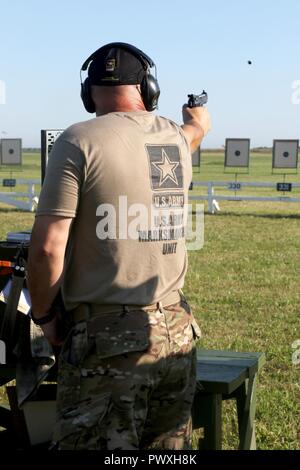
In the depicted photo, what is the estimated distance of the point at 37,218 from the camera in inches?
95.3

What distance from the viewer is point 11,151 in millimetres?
31906

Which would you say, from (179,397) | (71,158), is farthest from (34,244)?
(179,397)

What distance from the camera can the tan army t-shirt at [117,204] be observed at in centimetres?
240

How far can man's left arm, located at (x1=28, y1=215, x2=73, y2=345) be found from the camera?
7.91ft

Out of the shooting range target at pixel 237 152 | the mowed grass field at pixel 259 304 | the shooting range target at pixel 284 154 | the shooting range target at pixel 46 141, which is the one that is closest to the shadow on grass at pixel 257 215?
the mowed grass field at pixel 259 304

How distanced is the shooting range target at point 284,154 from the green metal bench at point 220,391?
1086 inches

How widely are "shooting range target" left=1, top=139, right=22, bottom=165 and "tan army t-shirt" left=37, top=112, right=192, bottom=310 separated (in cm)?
2919

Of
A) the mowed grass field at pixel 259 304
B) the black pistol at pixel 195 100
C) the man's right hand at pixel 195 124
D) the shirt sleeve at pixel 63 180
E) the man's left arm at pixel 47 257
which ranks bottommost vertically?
the mowed grass field at pixel 259 304

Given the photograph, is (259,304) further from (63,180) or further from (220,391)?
(63,180)

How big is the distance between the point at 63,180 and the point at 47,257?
24 centimetres

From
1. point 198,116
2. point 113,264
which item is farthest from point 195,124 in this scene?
point 113,264

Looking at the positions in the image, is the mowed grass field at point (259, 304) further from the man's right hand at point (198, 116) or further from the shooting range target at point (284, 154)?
the shooting range target at point (284, 154)

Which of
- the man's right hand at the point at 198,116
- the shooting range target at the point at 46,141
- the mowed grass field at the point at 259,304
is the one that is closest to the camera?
the man's right hand at the point at 198,116
